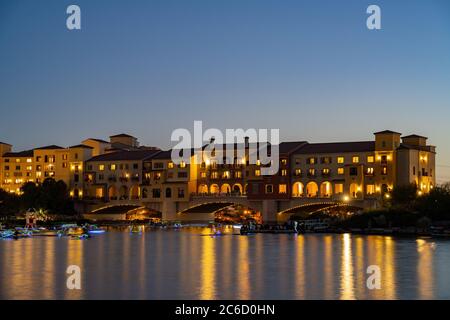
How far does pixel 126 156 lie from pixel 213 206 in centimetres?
1522

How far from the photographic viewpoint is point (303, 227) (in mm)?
84312

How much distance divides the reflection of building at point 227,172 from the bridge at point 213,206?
0.39 meters

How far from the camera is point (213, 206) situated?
104 metres

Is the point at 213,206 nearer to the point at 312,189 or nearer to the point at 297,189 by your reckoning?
the point at 297,189

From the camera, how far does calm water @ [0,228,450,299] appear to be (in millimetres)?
34062

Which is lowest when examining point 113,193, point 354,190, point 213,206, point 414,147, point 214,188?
point 213,206

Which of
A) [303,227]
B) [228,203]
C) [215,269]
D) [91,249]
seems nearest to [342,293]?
[215,269]

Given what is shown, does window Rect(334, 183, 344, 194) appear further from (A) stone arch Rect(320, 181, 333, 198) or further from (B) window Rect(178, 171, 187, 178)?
(B) window Rect(178, 171, 187, 178)

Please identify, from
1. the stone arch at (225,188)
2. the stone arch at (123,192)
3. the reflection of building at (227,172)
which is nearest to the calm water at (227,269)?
the reflection of building at (227,172)

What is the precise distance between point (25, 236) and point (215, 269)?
41.0 metres

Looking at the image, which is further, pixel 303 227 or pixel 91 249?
pixel 303 227

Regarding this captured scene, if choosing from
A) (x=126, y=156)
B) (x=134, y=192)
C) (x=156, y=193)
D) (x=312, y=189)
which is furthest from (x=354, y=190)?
(x=126, y=156)

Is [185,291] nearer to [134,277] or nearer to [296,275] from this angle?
[134,277]
